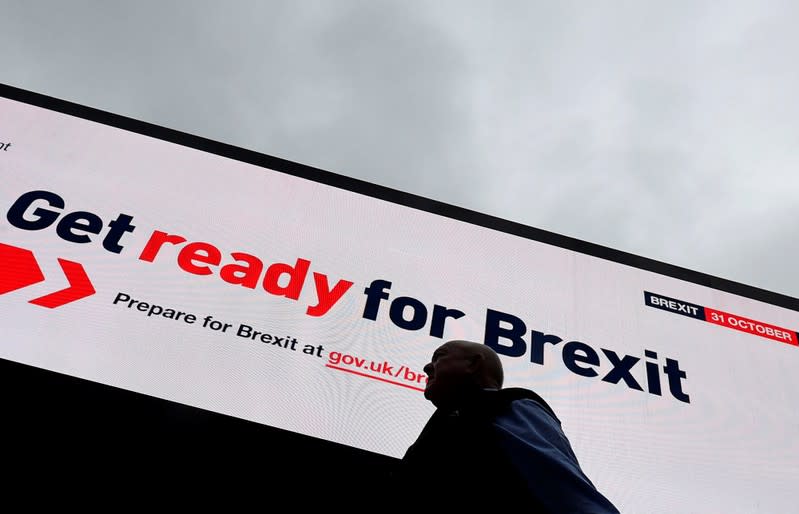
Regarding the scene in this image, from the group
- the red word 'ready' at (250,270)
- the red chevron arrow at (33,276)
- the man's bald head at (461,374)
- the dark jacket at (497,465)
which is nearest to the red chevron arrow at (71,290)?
the red chevron arrow at (33,276)

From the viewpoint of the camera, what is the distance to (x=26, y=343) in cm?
221

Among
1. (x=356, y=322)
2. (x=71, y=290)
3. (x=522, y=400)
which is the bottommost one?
(x=522, y=400)

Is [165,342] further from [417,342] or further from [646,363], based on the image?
[646,363]

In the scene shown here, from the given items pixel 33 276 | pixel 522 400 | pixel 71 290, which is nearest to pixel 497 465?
pixel 522 400

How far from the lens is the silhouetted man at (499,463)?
90 cm

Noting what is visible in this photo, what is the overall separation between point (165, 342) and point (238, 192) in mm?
857

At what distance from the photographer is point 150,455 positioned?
220 centimetres

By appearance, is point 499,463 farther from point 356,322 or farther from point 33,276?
point 33,276

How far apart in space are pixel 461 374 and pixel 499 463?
0.33 metres

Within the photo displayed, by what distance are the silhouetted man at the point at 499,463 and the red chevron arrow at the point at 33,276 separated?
1842 millimetres

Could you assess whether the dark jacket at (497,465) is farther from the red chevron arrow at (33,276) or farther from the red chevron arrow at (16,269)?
the red chevron arrow at (16,269)

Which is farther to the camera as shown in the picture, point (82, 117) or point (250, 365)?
point (82, 117)

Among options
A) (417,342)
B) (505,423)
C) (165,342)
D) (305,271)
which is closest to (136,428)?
(165,342)

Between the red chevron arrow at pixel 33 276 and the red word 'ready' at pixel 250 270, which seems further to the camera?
the red word 'ready' at pixel 250 270
